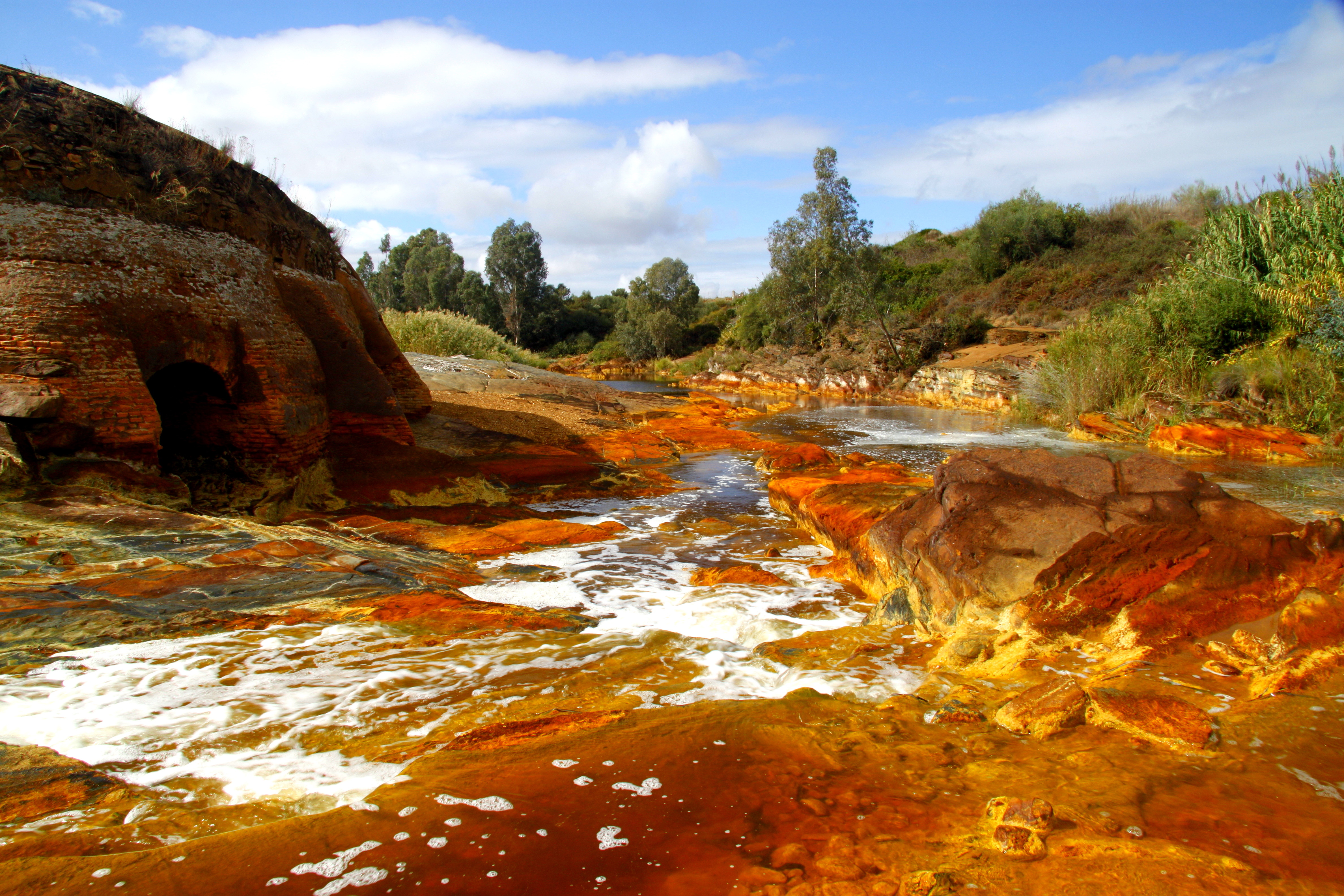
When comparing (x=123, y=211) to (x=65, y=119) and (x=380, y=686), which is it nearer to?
(x=65, y=119)

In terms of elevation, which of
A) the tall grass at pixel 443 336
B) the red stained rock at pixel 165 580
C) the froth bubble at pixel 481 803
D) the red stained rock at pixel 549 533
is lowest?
the froth bubble at pixel 481 803

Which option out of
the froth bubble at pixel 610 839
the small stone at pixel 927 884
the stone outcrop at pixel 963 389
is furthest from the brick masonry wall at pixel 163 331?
the stone outcrop at pixel 963 389

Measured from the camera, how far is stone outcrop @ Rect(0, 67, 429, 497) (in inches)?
213

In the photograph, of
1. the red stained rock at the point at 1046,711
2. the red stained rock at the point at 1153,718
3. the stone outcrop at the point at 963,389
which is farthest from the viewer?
the stone outcrop at the point at 963,389

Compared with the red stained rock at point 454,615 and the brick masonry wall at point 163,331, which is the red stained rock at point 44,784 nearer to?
the red stained rock at point 454,615

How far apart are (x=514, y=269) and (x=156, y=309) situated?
49303 mm

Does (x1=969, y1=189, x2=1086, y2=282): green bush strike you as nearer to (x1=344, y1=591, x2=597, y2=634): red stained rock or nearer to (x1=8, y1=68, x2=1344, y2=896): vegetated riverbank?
(x1=8, y1=68, x2=1344, y2=896): vegetated riverbank

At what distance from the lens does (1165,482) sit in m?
4.44

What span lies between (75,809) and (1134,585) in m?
4.77

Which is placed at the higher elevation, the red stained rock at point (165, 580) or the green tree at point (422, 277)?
the green tree at point (422, 277)

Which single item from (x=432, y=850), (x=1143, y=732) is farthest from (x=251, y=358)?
(x=1143, y=732)

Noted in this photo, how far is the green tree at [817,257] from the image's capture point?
34594 mm

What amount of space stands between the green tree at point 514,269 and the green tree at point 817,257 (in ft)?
74.1

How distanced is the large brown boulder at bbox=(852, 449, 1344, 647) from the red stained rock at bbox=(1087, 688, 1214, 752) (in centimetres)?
72
